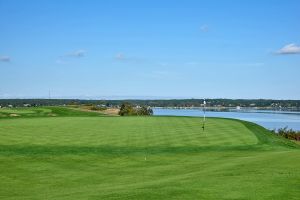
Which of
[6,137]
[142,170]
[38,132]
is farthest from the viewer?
[38,132]

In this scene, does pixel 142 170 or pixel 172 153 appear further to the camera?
pixel 172 153

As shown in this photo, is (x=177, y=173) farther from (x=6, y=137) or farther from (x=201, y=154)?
(x=6, y=137)

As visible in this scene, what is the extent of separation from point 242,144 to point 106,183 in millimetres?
16963

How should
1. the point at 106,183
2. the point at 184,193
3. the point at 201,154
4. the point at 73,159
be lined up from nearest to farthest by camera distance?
the point at 184,193 < the point at 106,183 < the point at 73,159 < the point at 201,154

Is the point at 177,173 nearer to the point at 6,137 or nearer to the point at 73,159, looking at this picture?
the point at 73,159

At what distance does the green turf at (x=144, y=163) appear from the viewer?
50.7ft

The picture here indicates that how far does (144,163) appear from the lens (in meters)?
26.5

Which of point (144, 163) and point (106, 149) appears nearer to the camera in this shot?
point (144, 163)

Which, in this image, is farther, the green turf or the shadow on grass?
the shadow on grass

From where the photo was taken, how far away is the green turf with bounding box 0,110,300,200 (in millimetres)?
15441

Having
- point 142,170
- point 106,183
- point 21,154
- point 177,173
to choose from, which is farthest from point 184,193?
point 21,154

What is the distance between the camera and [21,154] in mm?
28016

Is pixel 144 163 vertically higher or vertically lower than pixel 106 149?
lower

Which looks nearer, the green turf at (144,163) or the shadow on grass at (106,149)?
the green turf at (144,163)
